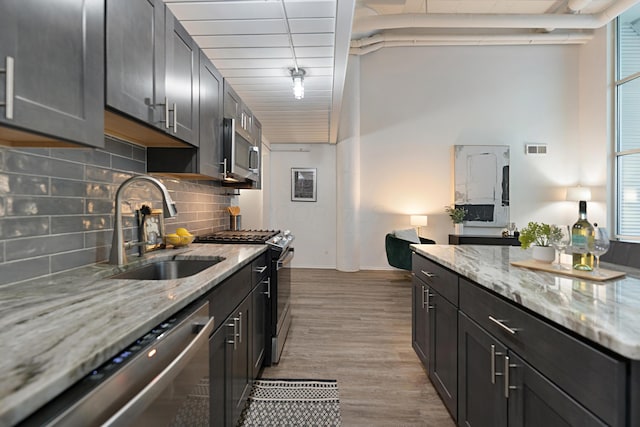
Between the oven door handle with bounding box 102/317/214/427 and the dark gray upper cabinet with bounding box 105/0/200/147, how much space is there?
33.5 inches

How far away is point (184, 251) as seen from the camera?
75.2 inches

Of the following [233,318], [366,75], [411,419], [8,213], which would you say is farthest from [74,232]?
[366,75]

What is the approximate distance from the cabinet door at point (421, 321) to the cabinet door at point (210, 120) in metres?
1.67

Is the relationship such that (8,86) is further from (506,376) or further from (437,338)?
(437,338)

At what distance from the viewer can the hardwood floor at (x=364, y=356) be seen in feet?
6.01

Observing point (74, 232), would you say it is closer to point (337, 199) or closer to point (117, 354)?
point (117, 354)

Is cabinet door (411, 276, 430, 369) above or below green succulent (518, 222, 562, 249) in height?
below

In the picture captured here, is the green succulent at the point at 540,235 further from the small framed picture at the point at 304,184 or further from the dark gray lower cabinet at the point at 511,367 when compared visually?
the small framed picture at the point at 304,184

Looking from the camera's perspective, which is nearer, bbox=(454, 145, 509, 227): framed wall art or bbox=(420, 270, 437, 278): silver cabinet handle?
bbox=(420, 270, 437, 278): silver cabinet handle

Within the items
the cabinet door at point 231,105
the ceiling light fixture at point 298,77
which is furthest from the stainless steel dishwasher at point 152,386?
the ceiling light fixture at point 298,77

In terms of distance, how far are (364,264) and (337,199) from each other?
1374 millimetres

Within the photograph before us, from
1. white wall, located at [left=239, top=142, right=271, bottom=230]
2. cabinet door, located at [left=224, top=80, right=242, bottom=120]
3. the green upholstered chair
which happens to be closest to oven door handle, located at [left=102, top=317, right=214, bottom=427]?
cabinet door, located at [left=224, top=80, right=242, bottom=120]

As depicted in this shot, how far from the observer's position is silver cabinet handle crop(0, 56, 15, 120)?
2.30 ft

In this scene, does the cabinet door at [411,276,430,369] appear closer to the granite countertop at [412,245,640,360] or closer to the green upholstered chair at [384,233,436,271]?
the granite countertop at [412,245,640,360]
